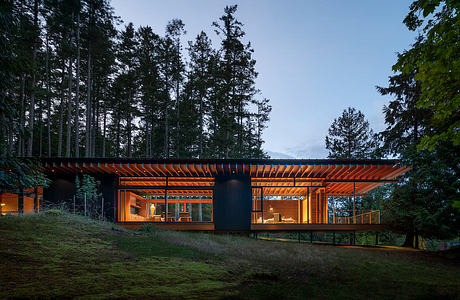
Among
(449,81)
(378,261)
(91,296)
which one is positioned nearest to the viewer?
(91,296)

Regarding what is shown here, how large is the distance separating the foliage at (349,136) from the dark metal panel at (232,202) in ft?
63.9

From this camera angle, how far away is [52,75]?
23.7 meters

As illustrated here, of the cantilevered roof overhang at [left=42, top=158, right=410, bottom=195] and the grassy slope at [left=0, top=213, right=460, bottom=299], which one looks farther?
the cantilevered roof overhang at [left=42, top=158, right=410, bottom=195]

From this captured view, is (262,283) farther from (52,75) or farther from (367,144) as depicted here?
(367,144)

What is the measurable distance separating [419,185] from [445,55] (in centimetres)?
1064

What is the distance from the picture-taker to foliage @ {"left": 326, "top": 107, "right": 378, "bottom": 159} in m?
32.2

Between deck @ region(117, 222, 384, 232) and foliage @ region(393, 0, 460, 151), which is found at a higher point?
foliage @ region(393, 0, 460, 151)

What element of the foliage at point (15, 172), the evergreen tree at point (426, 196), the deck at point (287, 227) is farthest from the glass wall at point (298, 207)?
the foliage at point (15, 172)

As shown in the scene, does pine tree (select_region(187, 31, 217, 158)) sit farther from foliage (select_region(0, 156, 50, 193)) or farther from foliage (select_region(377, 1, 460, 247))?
foliage (select_region(0, 156, 50, 193))

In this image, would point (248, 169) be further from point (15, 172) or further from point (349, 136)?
point (349, 136)

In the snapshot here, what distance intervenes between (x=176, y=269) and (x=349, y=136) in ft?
99.8


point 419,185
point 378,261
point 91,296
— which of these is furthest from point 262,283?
point 419,185

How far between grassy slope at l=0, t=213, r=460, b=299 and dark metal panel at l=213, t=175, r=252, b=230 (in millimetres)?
5073

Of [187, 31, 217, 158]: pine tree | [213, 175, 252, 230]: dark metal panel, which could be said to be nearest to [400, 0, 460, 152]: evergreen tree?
[213, 175, 252, 230]: dark metal panel
